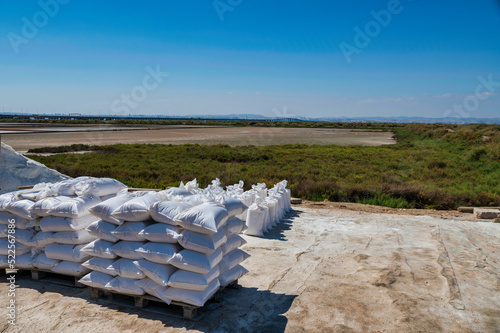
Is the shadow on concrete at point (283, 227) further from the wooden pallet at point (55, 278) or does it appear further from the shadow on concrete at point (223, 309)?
the wooden pallet at point (55, 278)

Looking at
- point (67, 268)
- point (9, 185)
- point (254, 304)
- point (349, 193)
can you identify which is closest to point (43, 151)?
point (9, 185)

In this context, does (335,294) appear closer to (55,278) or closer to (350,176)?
(55,278)

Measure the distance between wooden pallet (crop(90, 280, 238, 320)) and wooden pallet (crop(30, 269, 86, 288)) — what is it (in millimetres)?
524

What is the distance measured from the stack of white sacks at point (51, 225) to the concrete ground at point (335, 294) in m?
0.36

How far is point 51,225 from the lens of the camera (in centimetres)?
488

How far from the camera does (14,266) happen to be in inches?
197

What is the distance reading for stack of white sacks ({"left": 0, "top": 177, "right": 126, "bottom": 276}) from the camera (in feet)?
15.8

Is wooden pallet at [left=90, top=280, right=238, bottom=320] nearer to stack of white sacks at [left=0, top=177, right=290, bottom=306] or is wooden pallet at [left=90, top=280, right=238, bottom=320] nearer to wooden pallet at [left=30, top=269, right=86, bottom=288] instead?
stack of white sacks at [left=0, top=177, right=290, bottom=306]

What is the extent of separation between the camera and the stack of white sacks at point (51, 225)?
4828 millimetres

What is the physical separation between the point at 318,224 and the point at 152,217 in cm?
503

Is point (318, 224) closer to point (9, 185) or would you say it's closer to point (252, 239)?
point (252, 239)

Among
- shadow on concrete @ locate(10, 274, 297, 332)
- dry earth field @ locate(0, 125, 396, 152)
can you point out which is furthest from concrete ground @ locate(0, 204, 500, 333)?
dry earth field @ locate(0, 125, 396, 152)

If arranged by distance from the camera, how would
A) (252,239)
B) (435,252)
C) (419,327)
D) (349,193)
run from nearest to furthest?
(419,327) → (435,252) → (252,239) → (349,193)

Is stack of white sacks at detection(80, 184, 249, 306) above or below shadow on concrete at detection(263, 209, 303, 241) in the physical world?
above
